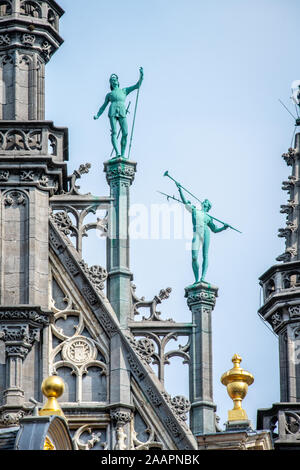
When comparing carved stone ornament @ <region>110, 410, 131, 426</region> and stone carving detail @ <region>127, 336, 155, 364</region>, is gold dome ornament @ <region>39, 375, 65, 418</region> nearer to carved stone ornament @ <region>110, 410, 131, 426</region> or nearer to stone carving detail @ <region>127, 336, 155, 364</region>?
carved stone ornament @ <region>110, 410, 131, 426</region>

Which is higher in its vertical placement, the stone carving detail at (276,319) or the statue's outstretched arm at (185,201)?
the statue's outstretched arm at (185,201)

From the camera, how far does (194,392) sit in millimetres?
63469

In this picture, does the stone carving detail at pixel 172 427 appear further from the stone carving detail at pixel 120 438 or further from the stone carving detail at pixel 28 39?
Result: the stone carving detail at pixel 28 39

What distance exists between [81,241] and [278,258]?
11.5 ft

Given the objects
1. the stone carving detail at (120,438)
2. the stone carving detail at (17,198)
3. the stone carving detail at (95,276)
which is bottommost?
the stone carving detail at (120,438)

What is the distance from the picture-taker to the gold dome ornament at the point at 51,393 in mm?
57781

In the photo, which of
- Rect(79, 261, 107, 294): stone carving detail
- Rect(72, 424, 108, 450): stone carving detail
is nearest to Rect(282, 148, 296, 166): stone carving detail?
Rect(79, 261, 107, 294): stone carving detail

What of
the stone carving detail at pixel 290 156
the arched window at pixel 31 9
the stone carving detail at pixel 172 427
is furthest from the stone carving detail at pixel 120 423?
the arched window at pixel 31 9

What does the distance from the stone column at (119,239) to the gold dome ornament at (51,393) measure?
18.6 ft

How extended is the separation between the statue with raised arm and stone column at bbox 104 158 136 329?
1024 millimetres

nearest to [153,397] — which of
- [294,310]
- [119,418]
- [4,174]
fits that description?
[119,418]

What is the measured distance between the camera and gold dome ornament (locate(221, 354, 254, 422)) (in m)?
60.8
